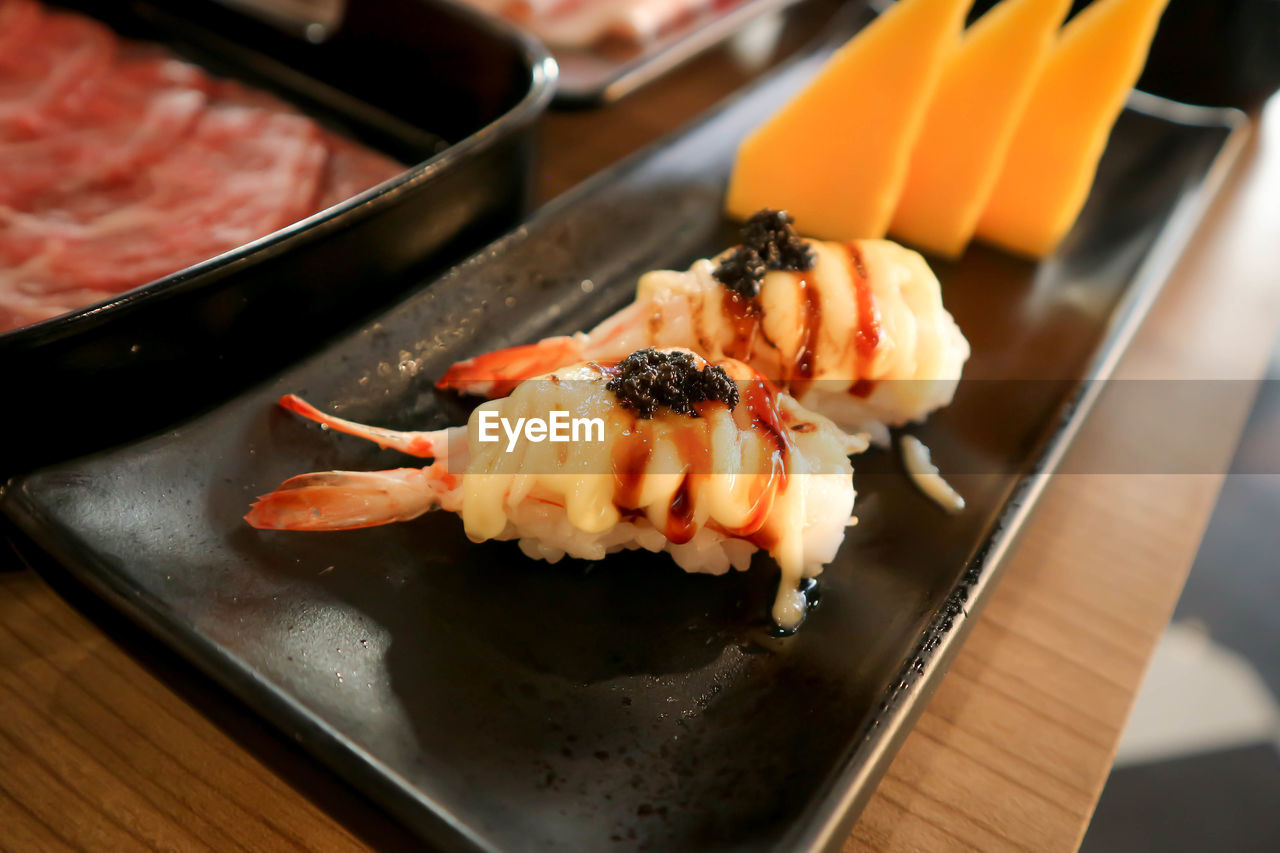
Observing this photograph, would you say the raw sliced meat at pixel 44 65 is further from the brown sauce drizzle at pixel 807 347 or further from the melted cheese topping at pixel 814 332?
the brown sauce drizzle at pixel 807 347

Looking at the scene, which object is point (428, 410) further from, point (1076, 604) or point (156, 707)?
point (1076, 604)

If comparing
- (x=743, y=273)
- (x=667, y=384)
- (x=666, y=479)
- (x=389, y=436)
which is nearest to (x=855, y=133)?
(x=743, y=273)

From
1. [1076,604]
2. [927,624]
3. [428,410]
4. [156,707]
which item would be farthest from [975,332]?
[156,707]

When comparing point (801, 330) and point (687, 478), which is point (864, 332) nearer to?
point (801, 330)

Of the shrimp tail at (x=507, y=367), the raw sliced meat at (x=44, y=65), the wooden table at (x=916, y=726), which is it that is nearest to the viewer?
the wooden table at (x=916, y=726)

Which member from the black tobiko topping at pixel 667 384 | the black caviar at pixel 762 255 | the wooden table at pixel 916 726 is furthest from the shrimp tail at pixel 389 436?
the black caviar at pixel 762 255

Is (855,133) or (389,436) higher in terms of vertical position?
(855,133)

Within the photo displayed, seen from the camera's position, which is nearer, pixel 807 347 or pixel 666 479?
pixel 666 479
